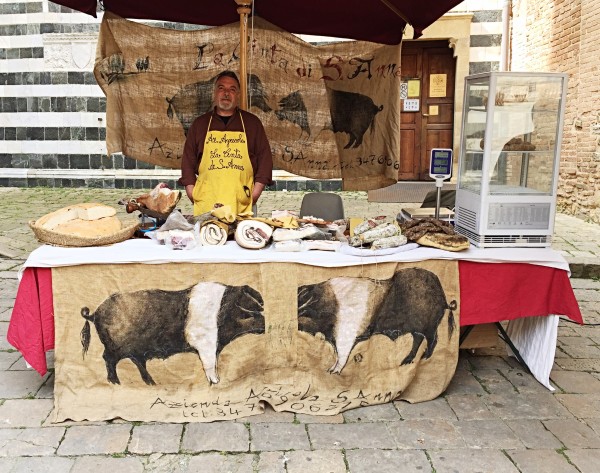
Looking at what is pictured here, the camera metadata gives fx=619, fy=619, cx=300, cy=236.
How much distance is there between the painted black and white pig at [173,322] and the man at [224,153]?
140cm

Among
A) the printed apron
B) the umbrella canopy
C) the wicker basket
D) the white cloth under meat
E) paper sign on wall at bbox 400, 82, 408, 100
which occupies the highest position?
the umbrella canopy

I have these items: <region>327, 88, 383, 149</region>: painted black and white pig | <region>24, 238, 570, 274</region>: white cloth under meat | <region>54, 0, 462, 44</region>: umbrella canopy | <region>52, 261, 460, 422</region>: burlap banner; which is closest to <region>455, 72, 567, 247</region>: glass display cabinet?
<region>24, 238, 570, 274</region>: white cloth under meat

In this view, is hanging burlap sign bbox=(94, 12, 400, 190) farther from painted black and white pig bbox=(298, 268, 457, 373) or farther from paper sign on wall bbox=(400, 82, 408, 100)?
paper sign on wall bbox=(400, 82, 408, 100)

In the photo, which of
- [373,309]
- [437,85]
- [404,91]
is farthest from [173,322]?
[437,85]

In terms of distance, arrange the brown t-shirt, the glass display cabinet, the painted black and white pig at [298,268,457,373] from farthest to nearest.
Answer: the brown t-shirt
the glass display cabinet
the painted black and white pig at [298,268,457,373]

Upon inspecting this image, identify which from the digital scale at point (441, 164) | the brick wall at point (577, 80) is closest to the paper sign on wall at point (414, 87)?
the brick wall at point (577, 80)

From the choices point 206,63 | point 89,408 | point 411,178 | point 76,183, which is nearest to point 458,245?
point 89,408

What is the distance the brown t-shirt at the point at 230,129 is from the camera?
5035 millimetres

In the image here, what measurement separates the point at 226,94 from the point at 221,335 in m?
2.11

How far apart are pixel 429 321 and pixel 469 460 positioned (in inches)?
35.8

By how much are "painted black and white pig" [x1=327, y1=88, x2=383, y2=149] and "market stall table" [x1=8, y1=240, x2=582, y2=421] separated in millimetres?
2474

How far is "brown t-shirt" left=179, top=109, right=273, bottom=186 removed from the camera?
504cm

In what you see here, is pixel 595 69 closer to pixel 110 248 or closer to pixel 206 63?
pixel 206 63

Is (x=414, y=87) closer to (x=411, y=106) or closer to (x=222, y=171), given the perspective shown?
(x=411, y=106)
